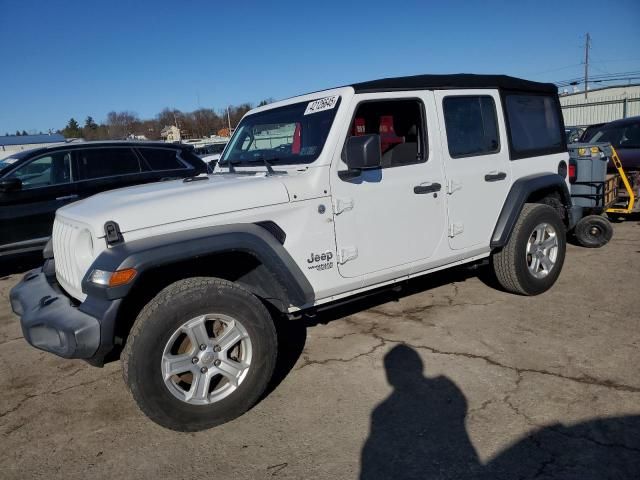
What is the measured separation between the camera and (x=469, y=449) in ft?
8.36

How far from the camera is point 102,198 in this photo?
332cm

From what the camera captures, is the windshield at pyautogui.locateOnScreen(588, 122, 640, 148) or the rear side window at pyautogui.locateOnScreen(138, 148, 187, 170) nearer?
the rear side window at pyautogui.locateOnScreen(138, 148, 187, 170)

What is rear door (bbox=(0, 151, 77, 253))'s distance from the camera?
6.21 metres

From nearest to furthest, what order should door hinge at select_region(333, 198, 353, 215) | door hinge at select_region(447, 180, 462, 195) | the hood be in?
the hood
door hinge at select_region(333, 198, 353, 215)
door hinge at select_region(447, 180, 462, 195)

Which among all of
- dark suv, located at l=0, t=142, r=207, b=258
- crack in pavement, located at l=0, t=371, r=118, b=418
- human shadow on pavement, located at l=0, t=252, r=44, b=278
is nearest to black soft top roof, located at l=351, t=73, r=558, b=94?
crack in pavement, located at l=0, t=371, r=118, b=418

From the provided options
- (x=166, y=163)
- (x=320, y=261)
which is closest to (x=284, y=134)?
(x=320, y=261)

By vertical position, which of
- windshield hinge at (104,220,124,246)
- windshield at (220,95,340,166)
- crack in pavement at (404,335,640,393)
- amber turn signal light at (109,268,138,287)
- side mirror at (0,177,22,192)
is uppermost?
windshield at (220,95,340,166)

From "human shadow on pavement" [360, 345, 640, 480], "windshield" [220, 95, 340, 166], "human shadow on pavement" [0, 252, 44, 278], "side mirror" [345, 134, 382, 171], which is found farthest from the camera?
"human shadow on pavement" [0, 252, 44, 278]

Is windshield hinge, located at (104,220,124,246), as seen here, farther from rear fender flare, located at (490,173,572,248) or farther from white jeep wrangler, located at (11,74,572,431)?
rear fender flare, located at (490,173,572,248)

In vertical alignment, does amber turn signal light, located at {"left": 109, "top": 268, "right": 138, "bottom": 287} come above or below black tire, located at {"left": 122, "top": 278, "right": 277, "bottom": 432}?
above

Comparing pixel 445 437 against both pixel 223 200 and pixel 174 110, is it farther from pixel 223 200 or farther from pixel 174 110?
pixel 174 110

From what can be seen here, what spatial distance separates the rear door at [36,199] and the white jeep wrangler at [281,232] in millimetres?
3117

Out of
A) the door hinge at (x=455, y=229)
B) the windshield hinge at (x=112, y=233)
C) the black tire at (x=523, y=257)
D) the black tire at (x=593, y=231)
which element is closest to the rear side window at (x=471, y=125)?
the door hinge at (x=455, y=229)

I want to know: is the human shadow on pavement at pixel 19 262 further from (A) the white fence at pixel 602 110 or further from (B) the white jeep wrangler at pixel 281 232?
(A) the white fence at pixel 602 110
